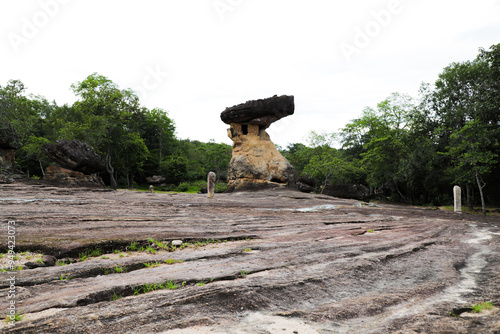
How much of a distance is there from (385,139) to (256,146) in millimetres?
17229

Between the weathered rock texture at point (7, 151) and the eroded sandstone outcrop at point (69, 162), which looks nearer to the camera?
the weathered rock texture at point (7, 151)

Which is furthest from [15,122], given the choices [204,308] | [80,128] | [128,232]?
[204,308]

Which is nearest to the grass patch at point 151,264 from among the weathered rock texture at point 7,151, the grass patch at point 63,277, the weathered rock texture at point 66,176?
the grass patch at point 63,277

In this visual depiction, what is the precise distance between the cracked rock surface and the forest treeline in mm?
19408

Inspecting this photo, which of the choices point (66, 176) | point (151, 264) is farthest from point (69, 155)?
point (151, 264)

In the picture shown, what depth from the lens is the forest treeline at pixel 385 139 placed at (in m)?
25.5

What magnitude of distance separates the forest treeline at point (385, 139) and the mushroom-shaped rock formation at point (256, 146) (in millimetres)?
14185

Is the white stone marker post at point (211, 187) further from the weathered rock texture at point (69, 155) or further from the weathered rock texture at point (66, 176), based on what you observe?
the weathered rock texture at point (66, 176)

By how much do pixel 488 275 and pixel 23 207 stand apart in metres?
12.0

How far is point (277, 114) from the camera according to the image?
2769 cm

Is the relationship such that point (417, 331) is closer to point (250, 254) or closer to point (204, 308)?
point (204, 308)

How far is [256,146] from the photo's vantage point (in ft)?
89.7

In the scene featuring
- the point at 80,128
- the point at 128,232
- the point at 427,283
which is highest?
the point at 80,128

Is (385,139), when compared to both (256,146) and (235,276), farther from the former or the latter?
(235,276)
